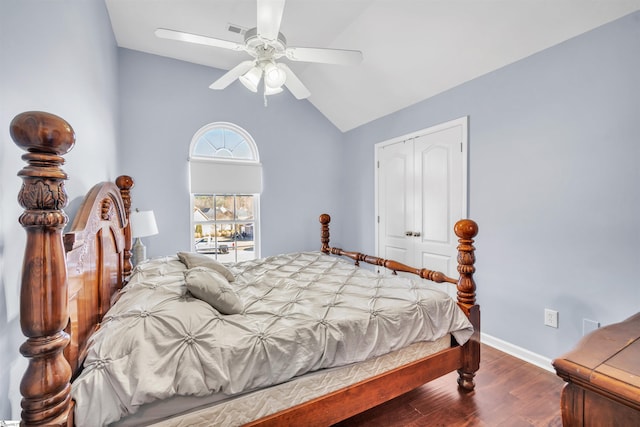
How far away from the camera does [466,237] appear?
1.80 metres

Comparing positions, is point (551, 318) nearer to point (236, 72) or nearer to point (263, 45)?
point (263, 45)

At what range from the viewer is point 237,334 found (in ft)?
4.05

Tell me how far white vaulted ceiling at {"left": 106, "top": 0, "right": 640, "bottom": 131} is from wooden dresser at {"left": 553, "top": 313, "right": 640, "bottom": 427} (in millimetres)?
2295

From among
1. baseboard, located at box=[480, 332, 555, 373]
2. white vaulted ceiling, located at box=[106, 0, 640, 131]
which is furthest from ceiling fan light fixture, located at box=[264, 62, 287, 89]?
baseboard, located at box=[480, 332, 555, 373]

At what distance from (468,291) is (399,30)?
7.95ft

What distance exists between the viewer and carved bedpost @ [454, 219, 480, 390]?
1.80 m

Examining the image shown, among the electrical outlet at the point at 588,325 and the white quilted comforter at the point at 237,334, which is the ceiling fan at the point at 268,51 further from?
the electrical outlet at the point at 588,325

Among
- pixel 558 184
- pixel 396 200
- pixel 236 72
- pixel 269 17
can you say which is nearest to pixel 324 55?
pixel 269 17

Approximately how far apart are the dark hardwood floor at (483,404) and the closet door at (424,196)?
108cm

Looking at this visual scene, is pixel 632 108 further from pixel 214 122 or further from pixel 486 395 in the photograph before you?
pixel 214 122

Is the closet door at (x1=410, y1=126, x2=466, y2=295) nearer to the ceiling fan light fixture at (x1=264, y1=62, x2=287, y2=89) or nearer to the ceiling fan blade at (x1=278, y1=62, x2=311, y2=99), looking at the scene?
the ceiling fan blade at (x1=278, y1=62, x2=311, y2=99)

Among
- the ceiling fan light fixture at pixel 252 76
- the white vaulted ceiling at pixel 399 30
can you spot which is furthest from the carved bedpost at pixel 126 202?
the white vaulted ceiling at pixel 399 30

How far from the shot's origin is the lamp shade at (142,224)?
264 centimetres

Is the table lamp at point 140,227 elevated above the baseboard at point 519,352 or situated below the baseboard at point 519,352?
above
